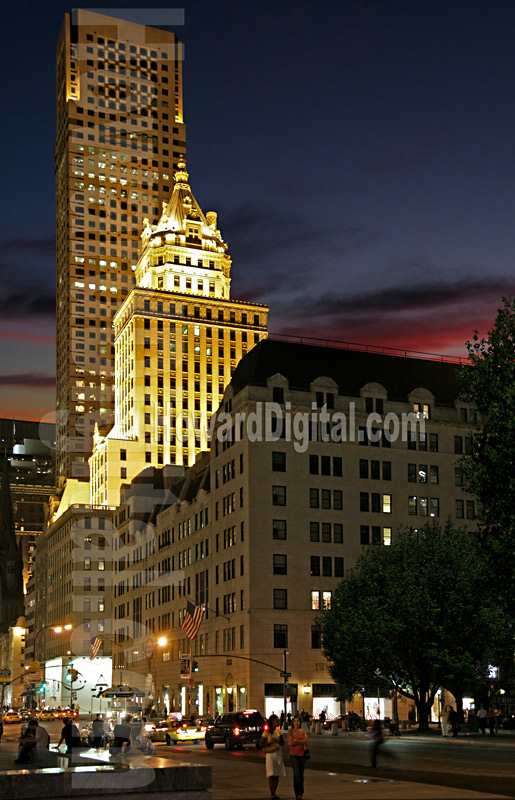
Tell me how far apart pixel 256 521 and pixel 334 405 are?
16329 mm

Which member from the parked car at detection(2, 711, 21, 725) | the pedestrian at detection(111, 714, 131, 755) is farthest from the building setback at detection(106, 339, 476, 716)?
the pedestrian at detection(111, 714, 131, 755)

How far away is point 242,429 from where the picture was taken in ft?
339

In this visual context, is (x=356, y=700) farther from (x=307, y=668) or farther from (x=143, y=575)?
(x=143, y=575)

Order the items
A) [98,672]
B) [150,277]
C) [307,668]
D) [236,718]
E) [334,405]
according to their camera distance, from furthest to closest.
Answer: [150,277], [98,672], [334,405], [307,668], [236,718]

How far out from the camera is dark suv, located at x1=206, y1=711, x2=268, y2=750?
58.2 m

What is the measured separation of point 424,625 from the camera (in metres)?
69.8

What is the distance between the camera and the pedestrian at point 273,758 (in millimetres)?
28234

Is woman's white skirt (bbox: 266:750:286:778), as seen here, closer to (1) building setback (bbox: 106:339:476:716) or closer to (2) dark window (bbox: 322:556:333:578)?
(1) building setback (bbox: 106:339:476:716)

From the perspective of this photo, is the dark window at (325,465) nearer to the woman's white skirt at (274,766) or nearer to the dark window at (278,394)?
the dark window at (278,394)

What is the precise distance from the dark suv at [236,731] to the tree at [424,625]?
14.1m

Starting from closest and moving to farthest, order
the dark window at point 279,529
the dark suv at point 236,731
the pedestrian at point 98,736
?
the pedestrian at point 98,736, the dark suv at point 236,731, the dark window at point 279,529

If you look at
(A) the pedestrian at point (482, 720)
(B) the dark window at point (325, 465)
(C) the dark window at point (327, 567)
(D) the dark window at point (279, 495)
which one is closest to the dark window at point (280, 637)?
(C) the dark window at point (327, 567)

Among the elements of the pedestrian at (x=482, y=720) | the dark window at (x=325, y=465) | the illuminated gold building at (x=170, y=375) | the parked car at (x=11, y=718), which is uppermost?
the illuminated gold building at (x=170, y=375)

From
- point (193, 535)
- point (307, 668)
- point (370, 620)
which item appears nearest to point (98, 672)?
point (193, 535)
